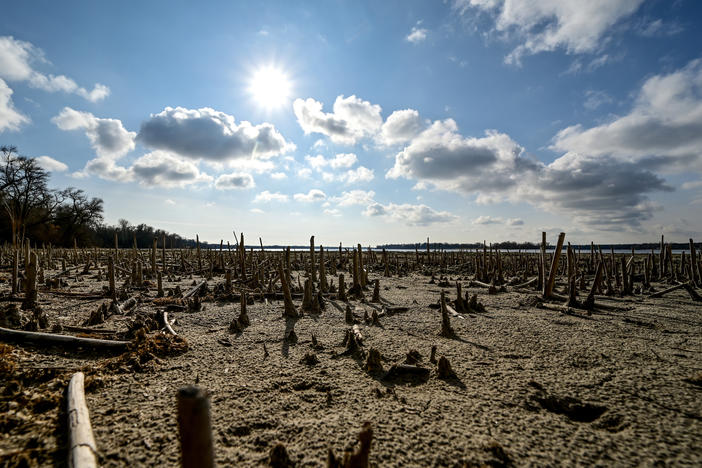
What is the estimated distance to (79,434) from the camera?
7.44 ft

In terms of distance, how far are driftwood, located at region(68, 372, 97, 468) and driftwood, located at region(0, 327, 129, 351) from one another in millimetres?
1431

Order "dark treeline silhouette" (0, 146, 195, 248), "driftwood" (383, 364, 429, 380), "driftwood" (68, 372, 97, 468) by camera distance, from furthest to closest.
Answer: "dark treeline silhouette" (0, 146, 195, 248), "driftwood" (383, 364, 429, 380), "driftwood" (68, 372, 97, 468)

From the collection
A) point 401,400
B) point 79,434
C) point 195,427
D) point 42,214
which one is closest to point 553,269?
point 401,400

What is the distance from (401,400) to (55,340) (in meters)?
4.73

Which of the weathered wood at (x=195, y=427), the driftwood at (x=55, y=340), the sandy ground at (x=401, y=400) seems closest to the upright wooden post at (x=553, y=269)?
the sandy ground at (x=401, y=400)

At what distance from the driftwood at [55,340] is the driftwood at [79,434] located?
56.3 inches

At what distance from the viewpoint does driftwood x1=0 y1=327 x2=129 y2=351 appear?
425 cm

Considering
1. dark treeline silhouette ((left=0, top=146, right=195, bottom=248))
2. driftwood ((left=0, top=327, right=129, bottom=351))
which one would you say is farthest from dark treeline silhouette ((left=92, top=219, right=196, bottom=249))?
driftwood ((left=0, top=327, right=129, bottom=351))

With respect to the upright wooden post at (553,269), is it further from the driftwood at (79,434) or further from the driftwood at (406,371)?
the driftwood at (79,434)

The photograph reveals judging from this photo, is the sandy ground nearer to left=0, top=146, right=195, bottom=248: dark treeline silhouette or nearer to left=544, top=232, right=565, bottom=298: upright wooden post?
left=544, top=232, right=565, bottom=298: upright wooden post

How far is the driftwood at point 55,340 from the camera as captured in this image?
4.25m

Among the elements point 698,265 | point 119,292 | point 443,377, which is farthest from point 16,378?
point 698,265

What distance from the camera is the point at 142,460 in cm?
223

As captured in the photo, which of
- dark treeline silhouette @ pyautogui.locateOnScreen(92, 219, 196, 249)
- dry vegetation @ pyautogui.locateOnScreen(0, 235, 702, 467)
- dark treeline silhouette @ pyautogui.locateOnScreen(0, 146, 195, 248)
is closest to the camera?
dry vegetation @ pyautogui.locateOnScreen(0, 235, 702, 467)
